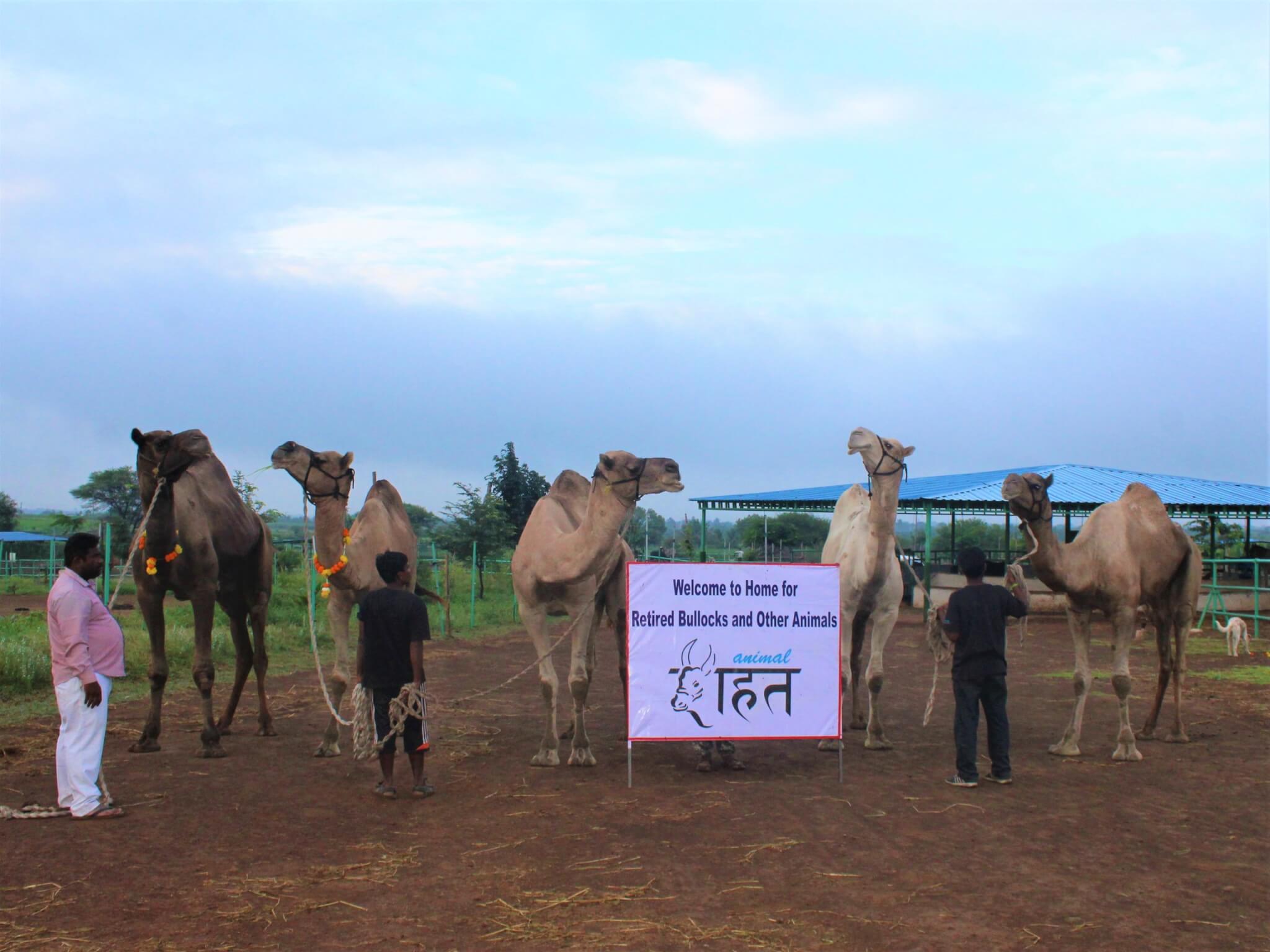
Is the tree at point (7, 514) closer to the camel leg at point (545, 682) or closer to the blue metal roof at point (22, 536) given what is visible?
the blue metal roof at point (22, 536)

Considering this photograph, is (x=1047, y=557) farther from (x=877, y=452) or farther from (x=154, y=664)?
(x=154, y=664)

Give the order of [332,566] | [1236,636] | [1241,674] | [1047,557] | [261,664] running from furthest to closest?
1. [1236,636]
2. [1241,674]
3. [261,664]
4. [1047,557]
5. [332,566]

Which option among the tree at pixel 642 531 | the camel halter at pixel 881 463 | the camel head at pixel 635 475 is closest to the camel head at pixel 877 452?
the camel halter at pixel 881 463

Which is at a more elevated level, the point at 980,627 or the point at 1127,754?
the point at 980,627

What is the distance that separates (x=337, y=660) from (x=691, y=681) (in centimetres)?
322

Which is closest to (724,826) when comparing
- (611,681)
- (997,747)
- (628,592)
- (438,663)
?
(628,592)

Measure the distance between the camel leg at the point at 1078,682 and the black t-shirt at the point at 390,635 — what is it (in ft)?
18.1

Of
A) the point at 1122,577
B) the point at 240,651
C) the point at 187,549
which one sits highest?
the point at 187,549

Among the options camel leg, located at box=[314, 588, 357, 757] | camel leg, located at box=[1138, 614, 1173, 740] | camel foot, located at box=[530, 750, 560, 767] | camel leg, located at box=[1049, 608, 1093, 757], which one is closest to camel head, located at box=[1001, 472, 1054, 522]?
camel leg, located at box=[1049, 608, 1093, 757]

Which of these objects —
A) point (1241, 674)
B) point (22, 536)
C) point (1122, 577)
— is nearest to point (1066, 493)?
point (1241, 674)

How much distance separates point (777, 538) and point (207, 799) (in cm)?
5847

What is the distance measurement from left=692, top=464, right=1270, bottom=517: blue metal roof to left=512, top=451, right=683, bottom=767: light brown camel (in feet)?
53.9

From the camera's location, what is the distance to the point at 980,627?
7.91 meters

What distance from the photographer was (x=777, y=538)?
64.5 metres
